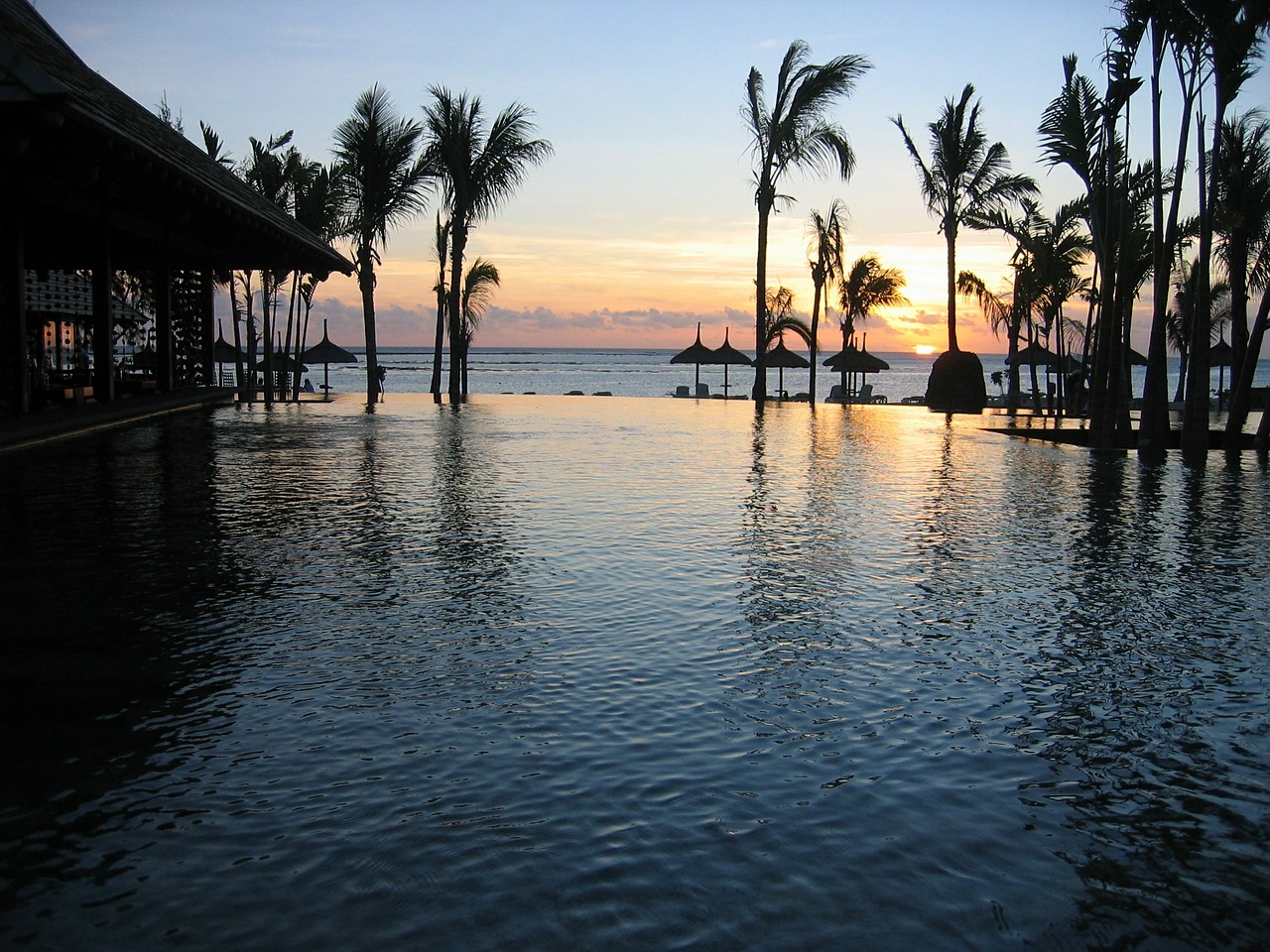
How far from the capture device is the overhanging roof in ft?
33.8

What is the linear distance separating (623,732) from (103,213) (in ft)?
49.6

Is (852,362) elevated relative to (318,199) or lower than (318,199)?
lower

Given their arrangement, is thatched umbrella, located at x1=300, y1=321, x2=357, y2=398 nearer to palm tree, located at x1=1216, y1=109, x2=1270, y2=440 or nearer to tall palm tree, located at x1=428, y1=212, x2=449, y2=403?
tall palm tree, located at x1=428, y1=212, x2=449, y2=403

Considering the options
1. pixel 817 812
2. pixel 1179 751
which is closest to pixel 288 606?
pixel 817 812

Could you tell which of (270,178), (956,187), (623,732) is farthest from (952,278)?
(623,732)

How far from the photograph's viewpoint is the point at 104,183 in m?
15.9

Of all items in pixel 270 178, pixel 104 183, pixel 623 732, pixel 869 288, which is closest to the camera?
pixel 623 732

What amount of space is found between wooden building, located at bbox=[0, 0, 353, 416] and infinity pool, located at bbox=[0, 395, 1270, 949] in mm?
4082

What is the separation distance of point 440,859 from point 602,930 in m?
0.57

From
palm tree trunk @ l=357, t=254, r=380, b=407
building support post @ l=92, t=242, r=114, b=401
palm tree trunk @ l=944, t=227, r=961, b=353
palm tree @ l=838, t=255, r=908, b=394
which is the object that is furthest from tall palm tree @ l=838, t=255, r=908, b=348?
building support post @ l=92, t=242, r=114, b=401

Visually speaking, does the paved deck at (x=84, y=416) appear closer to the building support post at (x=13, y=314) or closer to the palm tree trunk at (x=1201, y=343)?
the building support post at (x=13, y=314)

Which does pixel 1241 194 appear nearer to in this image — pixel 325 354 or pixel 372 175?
pixel 372 175

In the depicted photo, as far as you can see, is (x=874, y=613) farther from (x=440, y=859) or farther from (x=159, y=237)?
(x=159, y=237)

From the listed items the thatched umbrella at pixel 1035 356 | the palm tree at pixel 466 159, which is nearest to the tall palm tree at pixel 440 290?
the palm tree at pixel 466 159
